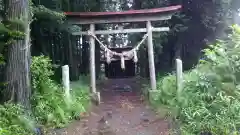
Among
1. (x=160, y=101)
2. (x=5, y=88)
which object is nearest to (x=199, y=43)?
(x=160, y=101)

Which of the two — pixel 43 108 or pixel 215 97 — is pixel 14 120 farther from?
pixel 215 97

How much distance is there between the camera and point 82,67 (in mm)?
19922

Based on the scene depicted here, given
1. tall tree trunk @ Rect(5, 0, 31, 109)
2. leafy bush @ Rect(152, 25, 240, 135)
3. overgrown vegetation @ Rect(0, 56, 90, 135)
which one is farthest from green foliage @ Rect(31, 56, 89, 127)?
leafy bush @ Rect(152, 25, 240, 135)

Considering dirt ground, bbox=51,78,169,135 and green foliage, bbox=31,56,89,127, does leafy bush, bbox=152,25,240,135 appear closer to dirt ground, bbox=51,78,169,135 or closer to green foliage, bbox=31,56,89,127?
dirt ground, bbox=51,78,169,135

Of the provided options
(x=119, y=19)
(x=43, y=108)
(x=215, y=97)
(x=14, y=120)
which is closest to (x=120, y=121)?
(x=43, y=108)

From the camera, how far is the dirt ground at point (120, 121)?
317 inches

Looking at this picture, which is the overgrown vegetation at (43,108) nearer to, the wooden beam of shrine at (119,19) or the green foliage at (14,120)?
the green foliage at (14,120)

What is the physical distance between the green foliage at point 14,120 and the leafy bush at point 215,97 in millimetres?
3710

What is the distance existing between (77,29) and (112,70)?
12404 millimetres

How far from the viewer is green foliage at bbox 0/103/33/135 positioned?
625cm

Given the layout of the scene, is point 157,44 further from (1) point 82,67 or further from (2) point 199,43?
(1) point 82,67

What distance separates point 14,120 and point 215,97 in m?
4.92

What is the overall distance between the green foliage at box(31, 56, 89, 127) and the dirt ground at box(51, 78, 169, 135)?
342 mm

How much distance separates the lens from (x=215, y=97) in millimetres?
7102
